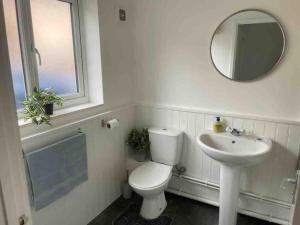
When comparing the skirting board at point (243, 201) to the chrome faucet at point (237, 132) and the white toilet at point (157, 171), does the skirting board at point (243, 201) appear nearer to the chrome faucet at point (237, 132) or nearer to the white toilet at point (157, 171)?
the white toilet at point (157, 171)

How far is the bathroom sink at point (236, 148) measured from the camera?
168 centimetres

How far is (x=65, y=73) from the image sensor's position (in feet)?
6.71

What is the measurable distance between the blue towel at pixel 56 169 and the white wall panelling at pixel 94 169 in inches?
2.8

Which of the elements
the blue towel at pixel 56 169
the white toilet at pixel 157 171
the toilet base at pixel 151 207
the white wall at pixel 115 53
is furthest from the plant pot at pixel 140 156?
the blue towel at pixel 56 169

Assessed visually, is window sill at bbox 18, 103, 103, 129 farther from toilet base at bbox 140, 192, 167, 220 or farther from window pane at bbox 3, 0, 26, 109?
toilet base at bbox 140, 192, 167, 220

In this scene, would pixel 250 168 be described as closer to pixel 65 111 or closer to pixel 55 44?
pixel 65 111

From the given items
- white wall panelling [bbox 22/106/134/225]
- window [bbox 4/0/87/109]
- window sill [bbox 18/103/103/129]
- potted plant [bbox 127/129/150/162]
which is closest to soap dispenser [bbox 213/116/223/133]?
potted plant [bbox 127/129/150/162]

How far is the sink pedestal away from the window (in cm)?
143

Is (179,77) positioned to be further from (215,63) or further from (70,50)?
(70,50)

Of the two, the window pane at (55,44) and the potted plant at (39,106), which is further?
the window pane at (55,44)

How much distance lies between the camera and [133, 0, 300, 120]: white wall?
1.84 meters

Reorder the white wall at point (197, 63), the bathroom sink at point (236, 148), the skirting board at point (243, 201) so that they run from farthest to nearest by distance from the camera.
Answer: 1. the skirting board at point (243, 201)
2. the white wall at point (197, 63)
3. the bathroom sink at point (236, 148)

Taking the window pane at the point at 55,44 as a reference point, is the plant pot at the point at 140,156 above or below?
below

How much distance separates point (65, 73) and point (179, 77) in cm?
108
